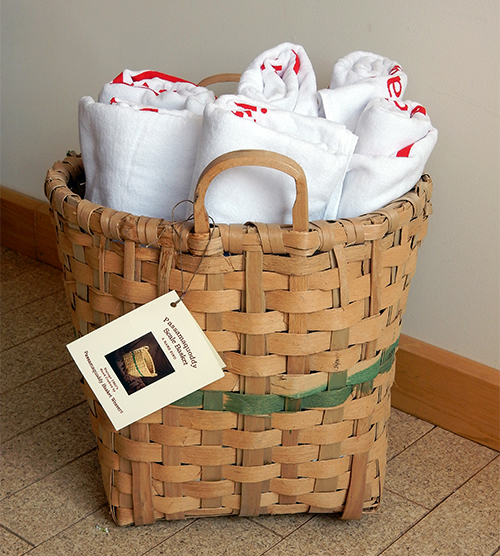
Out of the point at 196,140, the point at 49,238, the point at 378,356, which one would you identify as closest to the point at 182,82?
the point at 196,140

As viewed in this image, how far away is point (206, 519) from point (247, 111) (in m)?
0.51

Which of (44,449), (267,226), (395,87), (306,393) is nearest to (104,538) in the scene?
(44,449)

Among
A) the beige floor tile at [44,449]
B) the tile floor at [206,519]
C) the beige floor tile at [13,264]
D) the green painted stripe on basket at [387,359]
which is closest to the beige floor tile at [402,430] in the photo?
the tile floor at [206,519]

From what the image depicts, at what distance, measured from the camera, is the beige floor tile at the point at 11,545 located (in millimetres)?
815

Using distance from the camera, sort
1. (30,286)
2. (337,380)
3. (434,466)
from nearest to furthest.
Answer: (337,380), (434,466), (30,286)

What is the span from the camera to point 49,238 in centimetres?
153

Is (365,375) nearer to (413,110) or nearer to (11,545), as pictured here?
(413,110)

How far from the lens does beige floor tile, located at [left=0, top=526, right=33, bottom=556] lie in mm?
815

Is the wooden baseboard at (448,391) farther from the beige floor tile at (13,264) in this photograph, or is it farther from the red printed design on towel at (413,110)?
the beige floor tile at (13,264)


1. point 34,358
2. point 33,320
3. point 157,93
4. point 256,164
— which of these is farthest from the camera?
point 33,320

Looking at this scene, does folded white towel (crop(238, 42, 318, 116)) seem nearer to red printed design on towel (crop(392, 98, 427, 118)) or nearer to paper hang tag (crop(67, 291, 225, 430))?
red printed design on towel (crop(392, 98, 427, 118))

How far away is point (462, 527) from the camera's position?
34.5 inches

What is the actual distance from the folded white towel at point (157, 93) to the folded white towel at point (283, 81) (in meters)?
0.06

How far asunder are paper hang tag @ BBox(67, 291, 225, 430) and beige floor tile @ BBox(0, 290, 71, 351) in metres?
0.55
